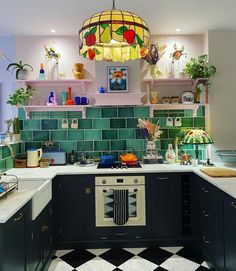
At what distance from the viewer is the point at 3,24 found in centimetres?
309

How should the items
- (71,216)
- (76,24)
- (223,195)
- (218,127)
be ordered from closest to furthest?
(223,195), (71,216), (76,24), (218,127)

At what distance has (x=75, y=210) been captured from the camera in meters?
2.93

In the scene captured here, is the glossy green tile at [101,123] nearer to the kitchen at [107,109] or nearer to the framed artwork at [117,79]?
the kitchen at [107,109]

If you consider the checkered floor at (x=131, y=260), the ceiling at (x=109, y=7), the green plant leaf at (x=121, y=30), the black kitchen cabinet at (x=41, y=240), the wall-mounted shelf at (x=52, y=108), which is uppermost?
the ceiling at (x=109, y=7)

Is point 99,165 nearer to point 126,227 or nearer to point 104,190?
point 104,190

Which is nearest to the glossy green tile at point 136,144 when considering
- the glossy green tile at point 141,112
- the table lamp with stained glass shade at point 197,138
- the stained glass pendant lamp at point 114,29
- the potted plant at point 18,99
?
the glossy green tile at point 141,112

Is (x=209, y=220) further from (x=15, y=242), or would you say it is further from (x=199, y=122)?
(x=15, y=242)

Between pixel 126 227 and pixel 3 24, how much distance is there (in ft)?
8.96

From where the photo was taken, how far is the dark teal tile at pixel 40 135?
350 centimetres

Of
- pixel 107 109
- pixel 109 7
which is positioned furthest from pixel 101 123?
pixel 109 7

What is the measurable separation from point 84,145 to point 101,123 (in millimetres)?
371

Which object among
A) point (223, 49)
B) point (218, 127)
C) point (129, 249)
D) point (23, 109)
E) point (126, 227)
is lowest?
point (129, 249)

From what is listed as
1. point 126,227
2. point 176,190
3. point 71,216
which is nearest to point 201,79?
point 176,190

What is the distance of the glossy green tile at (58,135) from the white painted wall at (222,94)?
193 cm
